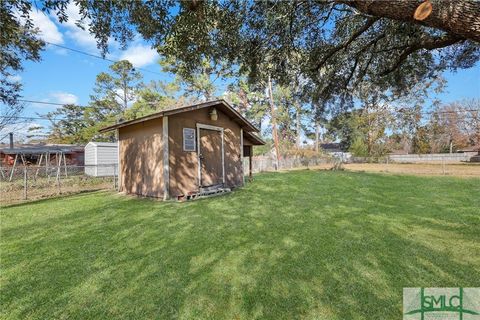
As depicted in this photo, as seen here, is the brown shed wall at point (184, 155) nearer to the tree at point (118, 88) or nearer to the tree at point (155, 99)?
the tree at point (155, 99)

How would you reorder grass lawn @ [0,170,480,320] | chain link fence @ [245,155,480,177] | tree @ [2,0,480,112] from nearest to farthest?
grass lawn @ [0,170,480,320] → tree @ [2,0,480,112] → chain link fence @ [245,155,480,177]

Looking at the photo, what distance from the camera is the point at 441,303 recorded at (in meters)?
2.09

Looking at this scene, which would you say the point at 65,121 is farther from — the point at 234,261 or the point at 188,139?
the point at 234,261

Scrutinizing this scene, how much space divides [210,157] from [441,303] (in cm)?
677

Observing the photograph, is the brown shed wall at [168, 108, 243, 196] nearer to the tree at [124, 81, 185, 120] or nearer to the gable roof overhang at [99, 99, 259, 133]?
the gable roof overhang at [99, 99, 259, 133]

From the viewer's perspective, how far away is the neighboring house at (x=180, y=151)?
22.9ft

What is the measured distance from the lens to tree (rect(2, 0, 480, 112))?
2772mm

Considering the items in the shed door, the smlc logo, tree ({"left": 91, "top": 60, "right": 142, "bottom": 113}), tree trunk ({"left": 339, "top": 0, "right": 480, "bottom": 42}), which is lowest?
the smlc logo

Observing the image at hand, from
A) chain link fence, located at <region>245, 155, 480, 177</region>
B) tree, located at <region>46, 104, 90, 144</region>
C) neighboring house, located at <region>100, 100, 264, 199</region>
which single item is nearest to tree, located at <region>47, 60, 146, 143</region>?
tree, located at <region>46, 104, 90, 144</region>

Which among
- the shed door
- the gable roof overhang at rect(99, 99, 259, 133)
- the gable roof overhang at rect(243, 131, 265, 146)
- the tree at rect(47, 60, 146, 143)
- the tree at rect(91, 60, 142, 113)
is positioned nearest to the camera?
the gable roof overhang at rect(99, 99, 259, 133)

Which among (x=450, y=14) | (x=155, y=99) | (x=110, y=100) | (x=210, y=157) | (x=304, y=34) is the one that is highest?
(x=110, y=100)

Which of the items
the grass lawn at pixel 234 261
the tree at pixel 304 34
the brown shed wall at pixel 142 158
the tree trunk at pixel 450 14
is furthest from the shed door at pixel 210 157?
the tree trunk at pixel 450 14

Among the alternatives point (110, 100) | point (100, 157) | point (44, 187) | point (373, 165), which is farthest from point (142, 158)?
point (373, 165)

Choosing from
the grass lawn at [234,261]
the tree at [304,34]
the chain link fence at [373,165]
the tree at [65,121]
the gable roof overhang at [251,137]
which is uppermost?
the tree at [65,121]
